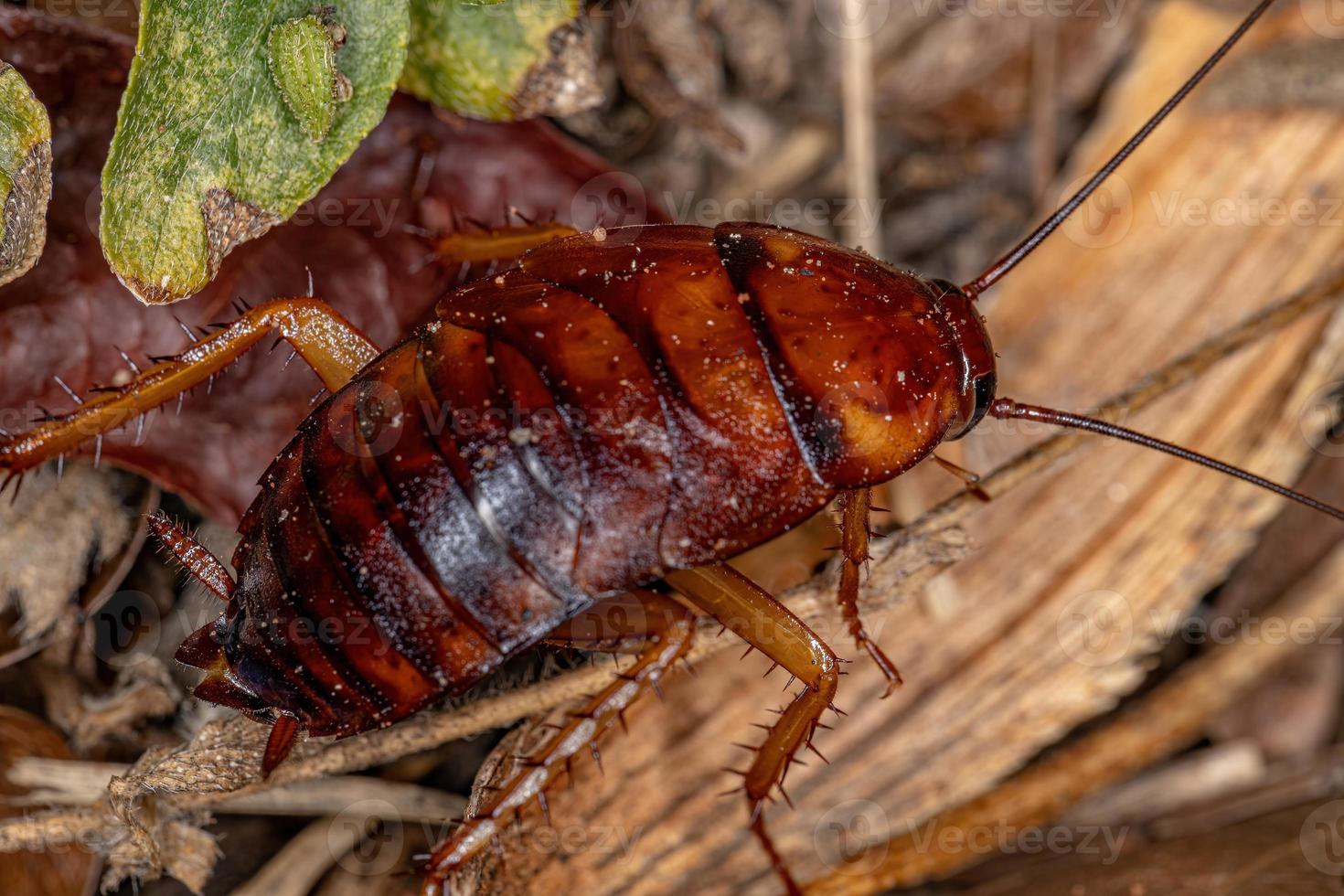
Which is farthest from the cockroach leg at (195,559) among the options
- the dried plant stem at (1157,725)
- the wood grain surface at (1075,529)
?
the dried plant stem at (1157,725)

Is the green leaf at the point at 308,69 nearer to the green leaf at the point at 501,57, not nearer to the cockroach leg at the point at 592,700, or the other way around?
the green leaf at the point at 501,57

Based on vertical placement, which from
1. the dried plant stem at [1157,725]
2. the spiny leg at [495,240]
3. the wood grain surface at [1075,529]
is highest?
the spiny leg at [495,240]

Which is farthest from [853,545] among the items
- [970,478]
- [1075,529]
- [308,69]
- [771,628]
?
[308,69]

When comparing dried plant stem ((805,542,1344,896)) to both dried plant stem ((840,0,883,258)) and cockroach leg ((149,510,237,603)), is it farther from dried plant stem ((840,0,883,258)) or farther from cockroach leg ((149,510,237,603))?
cockroach leg ((149,510,237,603))

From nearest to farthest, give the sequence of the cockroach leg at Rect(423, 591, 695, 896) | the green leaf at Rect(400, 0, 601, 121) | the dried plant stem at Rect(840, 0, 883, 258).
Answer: the cockroach leg at Rect(423, 591, 695, 896)
the green leaf at Rect(400, 0, 601, 121)
the dried plant stem at Rect(840, 0, 883, 258)

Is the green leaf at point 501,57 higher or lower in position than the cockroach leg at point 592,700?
higher

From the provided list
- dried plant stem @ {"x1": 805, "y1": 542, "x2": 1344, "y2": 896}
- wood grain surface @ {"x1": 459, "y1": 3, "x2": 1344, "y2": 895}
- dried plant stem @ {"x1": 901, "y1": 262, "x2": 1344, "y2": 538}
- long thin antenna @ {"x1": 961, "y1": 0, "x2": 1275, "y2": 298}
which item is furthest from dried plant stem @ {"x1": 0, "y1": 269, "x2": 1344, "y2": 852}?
dried plant stem @ {"x1": 805, "y1": 542, "x2": 1344, "y2": 896}

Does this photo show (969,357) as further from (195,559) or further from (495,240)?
(195,559)
